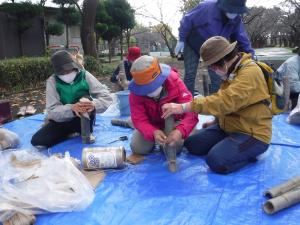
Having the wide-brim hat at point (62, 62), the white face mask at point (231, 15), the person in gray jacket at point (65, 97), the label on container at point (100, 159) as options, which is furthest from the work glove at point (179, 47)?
the label on container at point (100, 159)

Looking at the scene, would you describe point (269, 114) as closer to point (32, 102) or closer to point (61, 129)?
point (61, 129)

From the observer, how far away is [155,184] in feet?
7.82

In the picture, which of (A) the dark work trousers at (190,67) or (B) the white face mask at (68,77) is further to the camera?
(A) the dark work trousers at (190,67)

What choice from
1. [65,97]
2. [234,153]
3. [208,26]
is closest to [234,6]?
[208,26]

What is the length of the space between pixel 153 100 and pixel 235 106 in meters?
0.72

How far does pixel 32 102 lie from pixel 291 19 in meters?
20.9

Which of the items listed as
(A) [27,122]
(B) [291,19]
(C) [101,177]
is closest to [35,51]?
(A) [27,122]

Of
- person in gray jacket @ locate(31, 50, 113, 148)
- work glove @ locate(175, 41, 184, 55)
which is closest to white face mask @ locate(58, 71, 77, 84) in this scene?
person in gray jacket @ locate(31, 50, 113, 148)

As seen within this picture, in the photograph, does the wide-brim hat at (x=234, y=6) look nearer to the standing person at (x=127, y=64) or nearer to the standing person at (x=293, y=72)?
the standing person at (x=293, y=72)

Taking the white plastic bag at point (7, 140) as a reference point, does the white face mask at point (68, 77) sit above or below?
above

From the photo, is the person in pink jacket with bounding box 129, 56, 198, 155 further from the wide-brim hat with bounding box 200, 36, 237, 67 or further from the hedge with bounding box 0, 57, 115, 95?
the hedge with bounding box 0, 57, 115, 95

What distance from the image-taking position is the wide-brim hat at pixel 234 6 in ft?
10.8

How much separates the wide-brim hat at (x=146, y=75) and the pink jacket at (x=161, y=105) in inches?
5.9

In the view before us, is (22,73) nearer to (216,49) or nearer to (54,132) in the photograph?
(54,132)
